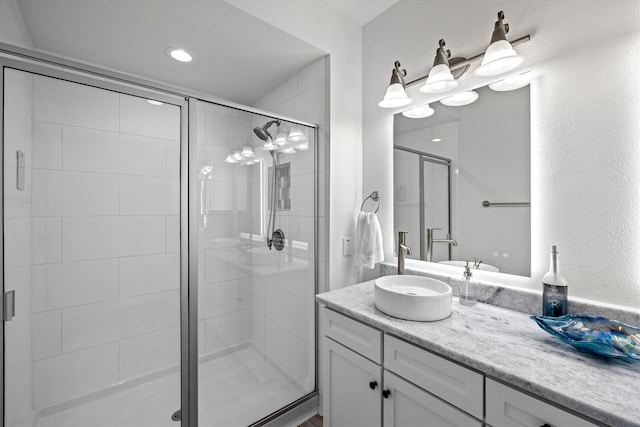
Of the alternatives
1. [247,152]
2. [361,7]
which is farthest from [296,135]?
[361,7]

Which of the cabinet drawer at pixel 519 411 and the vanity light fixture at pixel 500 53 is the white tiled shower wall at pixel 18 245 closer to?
the cabinet drawer at pixel 519 411

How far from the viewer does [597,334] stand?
835 millimetres

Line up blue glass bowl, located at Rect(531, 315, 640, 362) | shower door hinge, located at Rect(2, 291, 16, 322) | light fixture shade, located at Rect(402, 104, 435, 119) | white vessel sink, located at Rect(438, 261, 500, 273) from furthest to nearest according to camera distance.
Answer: light fixture shade, located at Rect(402, 104, 435, 119)
white vessel sink, located at Rect(438, 261, 500, 273)
shower door hinge, located at Rect(2, 291, 16, 322)
blue glass bowl, located at Rect(531, 315, 640, 362)

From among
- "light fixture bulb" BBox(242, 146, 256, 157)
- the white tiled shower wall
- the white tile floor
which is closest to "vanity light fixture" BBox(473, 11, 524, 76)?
"light fixture bulb" BBox(242, 146, 256, 157)

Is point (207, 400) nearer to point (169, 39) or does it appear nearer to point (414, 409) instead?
point (414, 409)

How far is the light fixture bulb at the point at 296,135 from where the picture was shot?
1.78 m

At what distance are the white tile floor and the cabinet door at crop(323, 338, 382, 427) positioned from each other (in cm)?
49

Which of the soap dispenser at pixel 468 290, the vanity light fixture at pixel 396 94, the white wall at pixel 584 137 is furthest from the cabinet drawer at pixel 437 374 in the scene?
the vanity light fixture at pixel 396 94

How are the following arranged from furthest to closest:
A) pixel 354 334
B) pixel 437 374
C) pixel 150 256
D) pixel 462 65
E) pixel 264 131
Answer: pixel 264 131
pixel 150 256
pixel 462 65
pixel 354 334
pixel 437 374

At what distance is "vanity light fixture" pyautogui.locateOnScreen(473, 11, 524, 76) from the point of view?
1104 mm

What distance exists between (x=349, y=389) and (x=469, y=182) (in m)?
1.16

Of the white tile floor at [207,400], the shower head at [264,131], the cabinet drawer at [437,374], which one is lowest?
the white tile floor at [207,400]

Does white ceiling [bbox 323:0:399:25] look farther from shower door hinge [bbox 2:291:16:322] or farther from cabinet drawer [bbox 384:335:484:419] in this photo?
shower door hinge [bbox 2:291:16:322]

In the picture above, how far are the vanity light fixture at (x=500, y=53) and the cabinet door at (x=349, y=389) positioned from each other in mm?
1327
